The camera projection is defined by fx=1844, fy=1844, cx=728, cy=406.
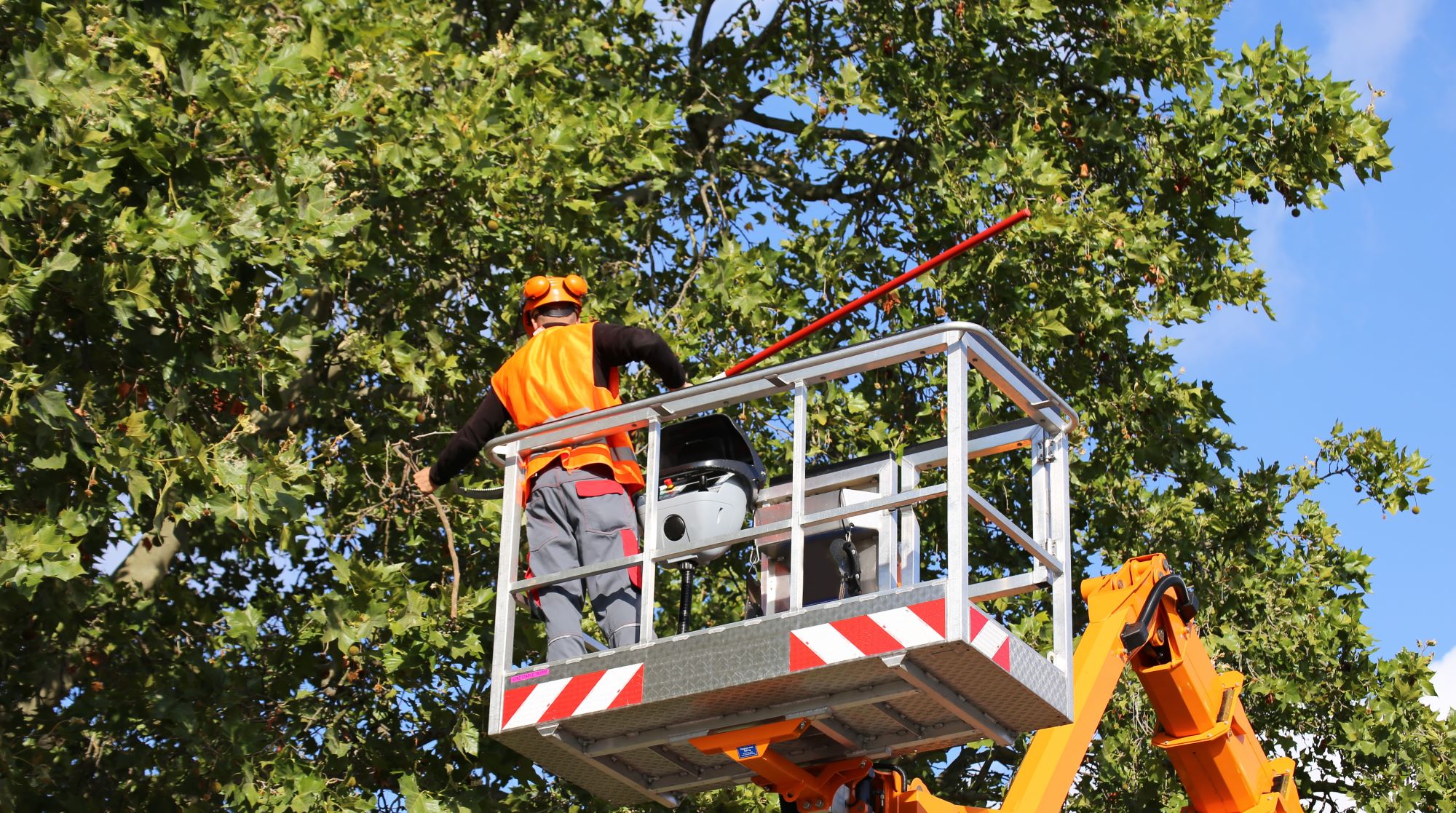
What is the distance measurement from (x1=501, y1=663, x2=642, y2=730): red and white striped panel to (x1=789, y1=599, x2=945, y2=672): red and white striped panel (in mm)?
714

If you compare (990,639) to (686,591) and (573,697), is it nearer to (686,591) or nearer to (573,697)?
(686,591)

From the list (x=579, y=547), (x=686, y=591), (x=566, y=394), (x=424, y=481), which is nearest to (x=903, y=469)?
(x=686, y=591)

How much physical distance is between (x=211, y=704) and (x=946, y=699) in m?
5.22

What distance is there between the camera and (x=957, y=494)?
6504mm

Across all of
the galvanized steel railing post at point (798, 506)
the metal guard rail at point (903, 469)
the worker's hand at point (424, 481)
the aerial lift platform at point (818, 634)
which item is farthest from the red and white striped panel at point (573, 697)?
the worker's hand at point (424, 481)

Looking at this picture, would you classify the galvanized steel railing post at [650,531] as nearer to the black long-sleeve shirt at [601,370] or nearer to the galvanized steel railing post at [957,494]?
the black long-sleeve shirt at [601,370]

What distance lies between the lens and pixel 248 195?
966 cm

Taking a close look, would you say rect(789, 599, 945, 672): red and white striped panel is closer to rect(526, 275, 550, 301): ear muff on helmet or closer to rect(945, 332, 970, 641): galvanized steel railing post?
rect(945, 332, 970, 641): galvanized steel railing post

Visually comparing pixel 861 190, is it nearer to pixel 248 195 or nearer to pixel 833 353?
pixel 248 195

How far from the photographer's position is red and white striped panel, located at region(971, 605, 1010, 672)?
21.0 feet

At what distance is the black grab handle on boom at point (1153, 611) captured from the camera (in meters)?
8.16

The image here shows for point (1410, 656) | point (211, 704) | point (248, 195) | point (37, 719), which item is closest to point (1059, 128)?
point (1410, 656)

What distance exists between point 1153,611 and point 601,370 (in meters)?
2.69

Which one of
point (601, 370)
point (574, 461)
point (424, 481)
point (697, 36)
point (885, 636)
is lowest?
point (885, 636)
